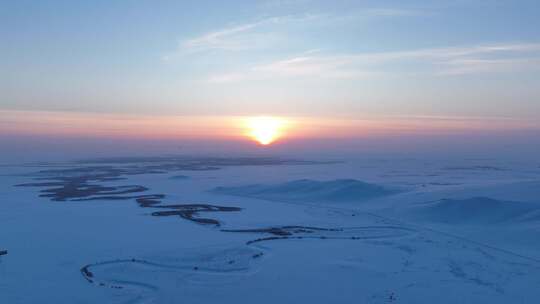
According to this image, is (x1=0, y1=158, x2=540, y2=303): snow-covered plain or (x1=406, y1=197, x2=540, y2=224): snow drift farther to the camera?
(x1=406, y1=197, x2=540, y2=224): snow drift

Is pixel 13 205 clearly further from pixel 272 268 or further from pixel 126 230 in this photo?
pixel 272 268

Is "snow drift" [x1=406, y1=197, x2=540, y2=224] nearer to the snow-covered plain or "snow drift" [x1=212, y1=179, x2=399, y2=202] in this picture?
the snow-covered plain

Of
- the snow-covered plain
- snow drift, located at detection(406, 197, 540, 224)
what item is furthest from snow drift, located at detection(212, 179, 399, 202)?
snow drift, located at detection(406, 197, 540, 224)

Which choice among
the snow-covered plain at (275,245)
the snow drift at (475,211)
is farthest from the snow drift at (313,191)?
the snow drift at (475,211)

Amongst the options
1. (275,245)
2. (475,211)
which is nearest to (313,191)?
(475,211)

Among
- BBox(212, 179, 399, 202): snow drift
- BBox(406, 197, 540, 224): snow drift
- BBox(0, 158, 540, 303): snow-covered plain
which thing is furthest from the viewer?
BBox(212, 179, 399, 202): snow drift

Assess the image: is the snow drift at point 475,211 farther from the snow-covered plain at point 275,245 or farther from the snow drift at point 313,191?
the snow drift at point 313,191

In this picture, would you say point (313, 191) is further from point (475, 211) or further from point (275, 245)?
point (275, 245)

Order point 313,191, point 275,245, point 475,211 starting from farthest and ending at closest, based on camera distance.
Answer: point 313,191
point 475,211
point 275,245
